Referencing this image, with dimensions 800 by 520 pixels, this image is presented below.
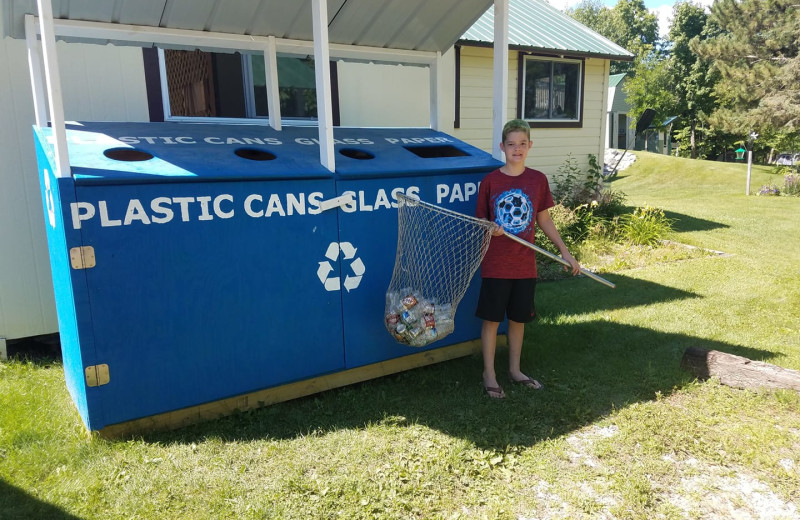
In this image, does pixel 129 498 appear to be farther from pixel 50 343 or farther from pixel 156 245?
pixel 50 343

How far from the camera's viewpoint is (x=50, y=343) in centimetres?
459

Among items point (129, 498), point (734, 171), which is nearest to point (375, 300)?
point (129, 498)

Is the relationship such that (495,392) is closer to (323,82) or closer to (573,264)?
(573,264)

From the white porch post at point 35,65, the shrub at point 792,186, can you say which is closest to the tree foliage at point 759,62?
the shrub at point 792,186

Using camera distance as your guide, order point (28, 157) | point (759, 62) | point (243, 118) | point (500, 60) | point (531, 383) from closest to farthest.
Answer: point (531, 383), point (500, 60), point (28, 157), point (243, 118), point (759, 62)

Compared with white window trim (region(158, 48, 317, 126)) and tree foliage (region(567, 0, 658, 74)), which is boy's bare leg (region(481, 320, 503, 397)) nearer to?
white window trim (region(158, 48, 317, 126))

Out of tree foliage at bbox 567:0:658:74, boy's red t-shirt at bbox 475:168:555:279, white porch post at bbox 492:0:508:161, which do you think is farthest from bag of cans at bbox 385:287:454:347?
tree foliage at bbox 567:0:658:74

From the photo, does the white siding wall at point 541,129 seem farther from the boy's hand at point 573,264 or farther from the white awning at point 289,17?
the boy's hand at point 573,264

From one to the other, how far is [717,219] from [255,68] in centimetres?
947

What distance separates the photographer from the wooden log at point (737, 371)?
11.3 ft

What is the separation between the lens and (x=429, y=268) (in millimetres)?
3600

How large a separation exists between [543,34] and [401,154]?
667 centimetres

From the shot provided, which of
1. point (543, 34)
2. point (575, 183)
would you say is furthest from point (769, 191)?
point (543, 34)

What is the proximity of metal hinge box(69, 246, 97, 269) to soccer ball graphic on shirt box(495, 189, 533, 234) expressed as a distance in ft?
7.48
